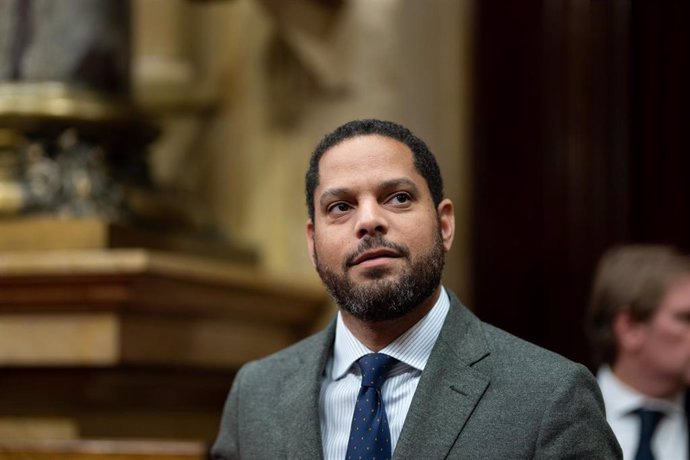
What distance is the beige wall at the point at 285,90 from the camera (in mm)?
4316

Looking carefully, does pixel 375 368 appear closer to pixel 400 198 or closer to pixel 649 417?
pixel 400 198

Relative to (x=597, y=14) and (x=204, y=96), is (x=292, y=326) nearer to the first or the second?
(x=204, y=96)

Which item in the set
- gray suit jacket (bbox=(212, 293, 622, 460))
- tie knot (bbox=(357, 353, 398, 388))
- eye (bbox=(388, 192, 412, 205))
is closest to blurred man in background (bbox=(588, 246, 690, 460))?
gray suit jacket (bbox=(212, 293, 622, 460))

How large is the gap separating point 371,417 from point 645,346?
63.5 inches

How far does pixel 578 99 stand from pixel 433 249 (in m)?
2.40

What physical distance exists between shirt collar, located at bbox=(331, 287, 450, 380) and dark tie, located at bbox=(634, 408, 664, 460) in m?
1.28

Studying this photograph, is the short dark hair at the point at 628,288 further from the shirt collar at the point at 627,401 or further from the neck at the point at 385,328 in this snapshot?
the neck at the point at 385,328

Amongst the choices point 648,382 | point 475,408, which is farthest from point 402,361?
point 648,382

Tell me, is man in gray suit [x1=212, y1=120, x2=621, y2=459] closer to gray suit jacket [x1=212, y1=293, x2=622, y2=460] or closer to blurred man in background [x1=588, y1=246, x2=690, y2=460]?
gray suit jacket [x1=212, y1=293, x2=622, y2=460]

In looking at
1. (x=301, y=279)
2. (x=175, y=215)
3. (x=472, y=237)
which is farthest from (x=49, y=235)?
(x=472, y=237)

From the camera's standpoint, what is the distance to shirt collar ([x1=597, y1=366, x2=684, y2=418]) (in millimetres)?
3303

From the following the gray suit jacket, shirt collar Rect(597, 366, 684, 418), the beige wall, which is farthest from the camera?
the beige wall

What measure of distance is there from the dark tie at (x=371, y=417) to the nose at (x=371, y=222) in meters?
0.23

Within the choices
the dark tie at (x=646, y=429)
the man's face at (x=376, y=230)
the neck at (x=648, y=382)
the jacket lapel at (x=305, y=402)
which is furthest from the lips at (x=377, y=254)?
the neck at (x=648, y=382)
